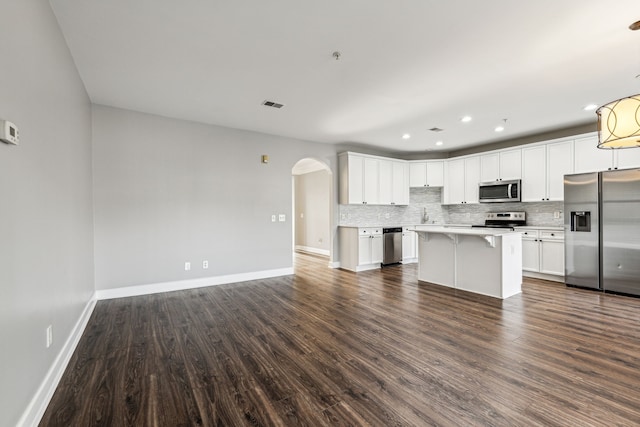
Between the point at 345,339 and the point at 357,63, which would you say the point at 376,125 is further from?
the point at 345,339

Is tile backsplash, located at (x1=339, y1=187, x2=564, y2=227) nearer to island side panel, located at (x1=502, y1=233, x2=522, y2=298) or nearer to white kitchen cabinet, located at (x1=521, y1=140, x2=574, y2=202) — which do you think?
white kitchen cabinet, located at (x1=521, y1=140, x2=574, y2=202)

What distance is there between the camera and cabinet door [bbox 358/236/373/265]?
5965 millimetres

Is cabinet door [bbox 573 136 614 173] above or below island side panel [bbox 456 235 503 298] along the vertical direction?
above

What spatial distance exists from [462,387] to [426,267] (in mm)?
3106

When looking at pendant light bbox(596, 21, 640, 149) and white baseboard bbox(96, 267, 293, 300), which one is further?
white baseboard bbox(96, 267, 293, 300)

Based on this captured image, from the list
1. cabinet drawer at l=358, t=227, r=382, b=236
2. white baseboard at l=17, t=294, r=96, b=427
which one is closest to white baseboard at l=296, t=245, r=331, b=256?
cabinet drawer at l=358, t=227, r=382, b=236

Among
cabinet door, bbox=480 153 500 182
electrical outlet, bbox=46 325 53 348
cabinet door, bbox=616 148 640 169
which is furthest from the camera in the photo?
cabinet door, bbox=480 153 500 182

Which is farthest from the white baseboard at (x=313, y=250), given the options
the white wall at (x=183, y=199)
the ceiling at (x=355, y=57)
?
the ceiling at (x=355, y=57)

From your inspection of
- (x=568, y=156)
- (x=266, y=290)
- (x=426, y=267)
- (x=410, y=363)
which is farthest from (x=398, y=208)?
(x=410, y=363)

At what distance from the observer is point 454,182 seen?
22.3 ft

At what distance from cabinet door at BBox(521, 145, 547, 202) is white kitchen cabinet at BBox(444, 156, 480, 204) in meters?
0.92

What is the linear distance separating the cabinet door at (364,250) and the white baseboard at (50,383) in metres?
4.45

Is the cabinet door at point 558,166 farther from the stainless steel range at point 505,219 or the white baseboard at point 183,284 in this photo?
the white baseboard at point 183,284

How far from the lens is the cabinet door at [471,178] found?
6.35 meters
